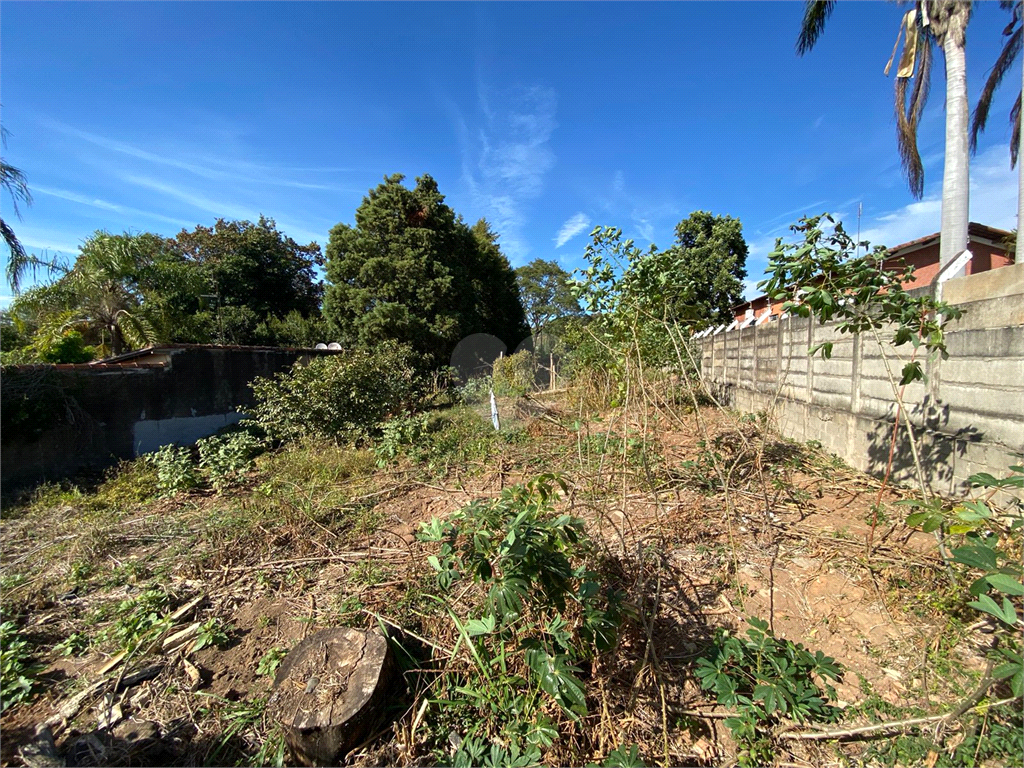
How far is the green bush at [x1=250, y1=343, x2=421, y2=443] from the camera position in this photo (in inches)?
241

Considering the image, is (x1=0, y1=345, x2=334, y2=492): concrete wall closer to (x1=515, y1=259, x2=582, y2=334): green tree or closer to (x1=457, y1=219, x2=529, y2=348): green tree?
(x1=457, y1=219, x2=529, y2=348): green tree

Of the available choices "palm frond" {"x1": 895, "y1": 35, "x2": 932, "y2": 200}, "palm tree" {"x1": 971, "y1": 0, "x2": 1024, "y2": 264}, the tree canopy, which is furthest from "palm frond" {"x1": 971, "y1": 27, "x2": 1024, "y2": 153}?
the tree canopy

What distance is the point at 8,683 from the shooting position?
201cm

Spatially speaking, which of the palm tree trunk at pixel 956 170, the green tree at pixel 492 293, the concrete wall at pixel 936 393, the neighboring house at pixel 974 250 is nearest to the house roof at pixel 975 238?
the neighboring house at pixel 974 250

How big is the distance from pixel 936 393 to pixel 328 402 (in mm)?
6717

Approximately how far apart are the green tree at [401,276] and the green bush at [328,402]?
17.5 feet

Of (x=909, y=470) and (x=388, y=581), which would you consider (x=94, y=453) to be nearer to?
(x=388, y=581)

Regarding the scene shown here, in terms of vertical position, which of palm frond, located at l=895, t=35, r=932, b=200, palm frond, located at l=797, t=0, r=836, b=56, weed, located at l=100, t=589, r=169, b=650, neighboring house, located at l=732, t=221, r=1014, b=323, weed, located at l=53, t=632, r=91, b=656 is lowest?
weed, located at l=53, t=632, r=91, b=656

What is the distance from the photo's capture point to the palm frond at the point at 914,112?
24.1 feet

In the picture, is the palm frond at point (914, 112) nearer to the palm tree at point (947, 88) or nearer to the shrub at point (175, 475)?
the palm tree at point (947, 88)

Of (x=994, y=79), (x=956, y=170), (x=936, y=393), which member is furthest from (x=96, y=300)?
(x=994, y=79)

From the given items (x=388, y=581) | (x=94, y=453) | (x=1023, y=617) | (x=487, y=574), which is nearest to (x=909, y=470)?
(x=1023, y=617)

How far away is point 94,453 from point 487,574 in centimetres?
701

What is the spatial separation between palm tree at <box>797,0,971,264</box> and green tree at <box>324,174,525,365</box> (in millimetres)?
9672
